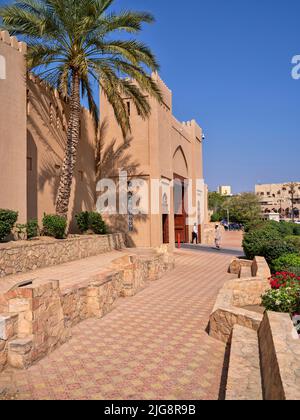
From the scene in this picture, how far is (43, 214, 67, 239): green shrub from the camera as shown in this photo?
12.3 meters

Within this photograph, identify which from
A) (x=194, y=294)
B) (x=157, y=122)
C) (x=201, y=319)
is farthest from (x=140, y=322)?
(x=157, y=122)

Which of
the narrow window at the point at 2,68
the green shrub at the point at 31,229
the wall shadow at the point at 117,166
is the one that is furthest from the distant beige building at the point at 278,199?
the narrow window at the point at 2,68

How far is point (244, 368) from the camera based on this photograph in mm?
4371

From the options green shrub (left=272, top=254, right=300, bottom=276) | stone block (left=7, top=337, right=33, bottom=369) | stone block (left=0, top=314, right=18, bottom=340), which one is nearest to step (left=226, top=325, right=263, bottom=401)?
stone block (left=7, top=337, right=33, bottom=369)

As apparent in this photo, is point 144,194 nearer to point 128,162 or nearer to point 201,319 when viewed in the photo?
point 128,162

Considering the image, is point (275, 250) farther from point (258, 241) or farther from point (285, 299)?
point (285, 299)

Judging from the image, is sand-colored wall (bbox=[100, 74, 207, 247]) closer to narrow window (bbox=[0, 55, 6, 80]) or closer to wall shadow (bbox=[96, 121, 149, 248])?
wall shadow (bbox=[96, 121, 149, 248])

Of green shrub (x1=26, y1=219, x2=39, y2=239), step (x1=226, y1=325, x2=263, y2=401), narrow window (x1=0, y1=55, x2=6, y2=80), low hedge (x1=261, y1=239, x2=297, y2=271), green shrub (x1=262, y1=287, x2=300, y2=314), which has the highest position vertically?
narrow window (x1=0, y1=55, x2=6, y2=80)

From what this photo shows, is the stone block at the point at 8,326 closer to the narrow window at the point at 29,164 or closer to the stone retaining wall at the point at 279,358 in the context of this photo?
the stone retaining wall at the point at 279,358

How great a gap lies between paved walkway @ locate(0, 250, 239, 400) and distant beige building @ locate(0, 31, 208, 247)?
5822 millimetres

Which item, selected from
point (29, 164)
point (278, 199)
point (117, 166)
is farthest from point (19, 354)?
point (278, 199)

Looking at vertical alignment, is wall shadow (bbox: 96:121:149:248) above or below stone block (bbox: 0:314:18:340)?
above

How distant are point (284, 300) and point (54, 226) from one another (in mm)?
8193

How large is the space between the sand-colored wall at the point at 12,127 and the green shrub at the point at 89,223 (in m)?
4.35
